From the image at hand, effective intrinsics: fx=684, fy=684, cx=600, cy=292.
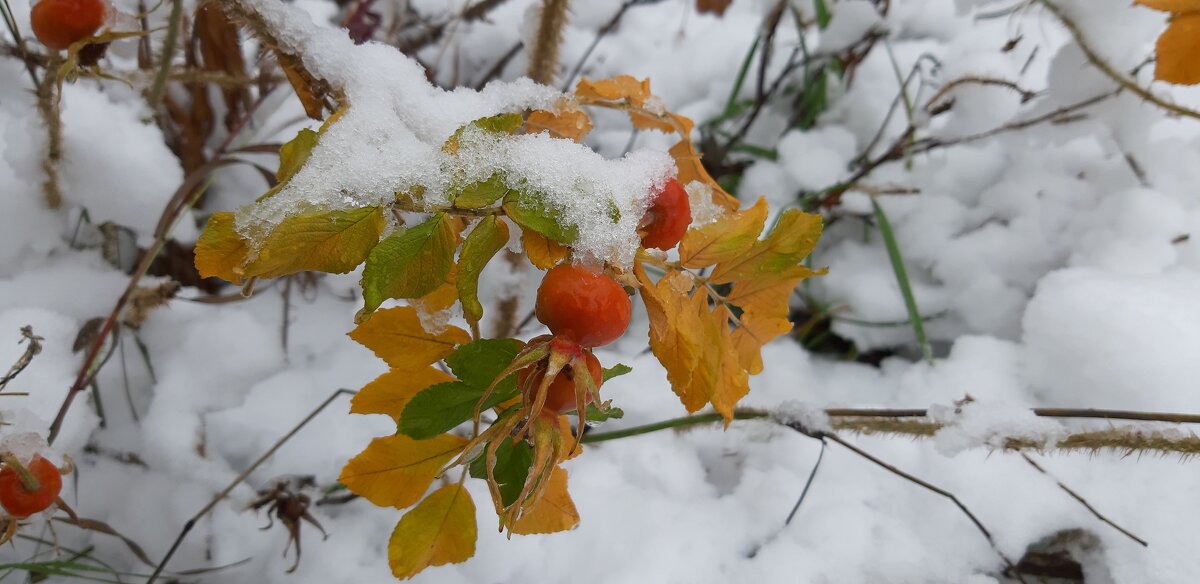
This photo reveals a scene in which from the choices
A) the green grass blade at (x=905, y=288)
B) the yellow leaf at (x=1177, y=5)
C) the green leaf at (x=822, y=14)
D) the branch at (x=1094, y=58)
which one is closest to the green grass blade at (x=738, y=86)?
the green leaf at (x=822, y=14)

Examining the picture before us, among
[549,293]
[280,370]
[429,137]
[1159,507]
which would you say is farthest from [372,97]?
[1159,507]

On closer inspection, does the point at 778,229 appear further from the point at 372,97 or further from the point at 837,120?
the point at 837,120

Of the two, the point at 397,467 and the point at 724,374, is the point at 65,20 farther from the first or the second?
the point at 724,374

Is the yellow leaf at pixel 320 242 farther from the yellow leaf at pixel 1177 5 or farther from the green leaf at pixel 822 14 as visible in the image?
the green leaf at pixel 822 14

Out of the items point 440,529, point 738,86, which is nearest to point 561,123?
point 440,529

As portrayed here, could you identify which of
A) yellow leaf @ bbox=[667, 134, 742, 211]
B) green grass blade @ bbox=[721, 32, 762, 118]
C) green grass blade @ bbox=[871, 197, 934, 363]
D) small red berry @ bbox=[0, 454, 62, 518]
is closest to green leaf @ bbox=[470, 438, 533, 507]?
yellow leaf @ bbox=[667, 134, 742, 211]

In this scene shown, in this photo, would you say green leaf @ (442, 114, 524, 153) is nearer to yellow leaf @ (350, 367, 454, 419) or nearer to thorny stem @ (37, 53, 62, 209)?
yellow leaf @ (350, 367, 454, 419)
